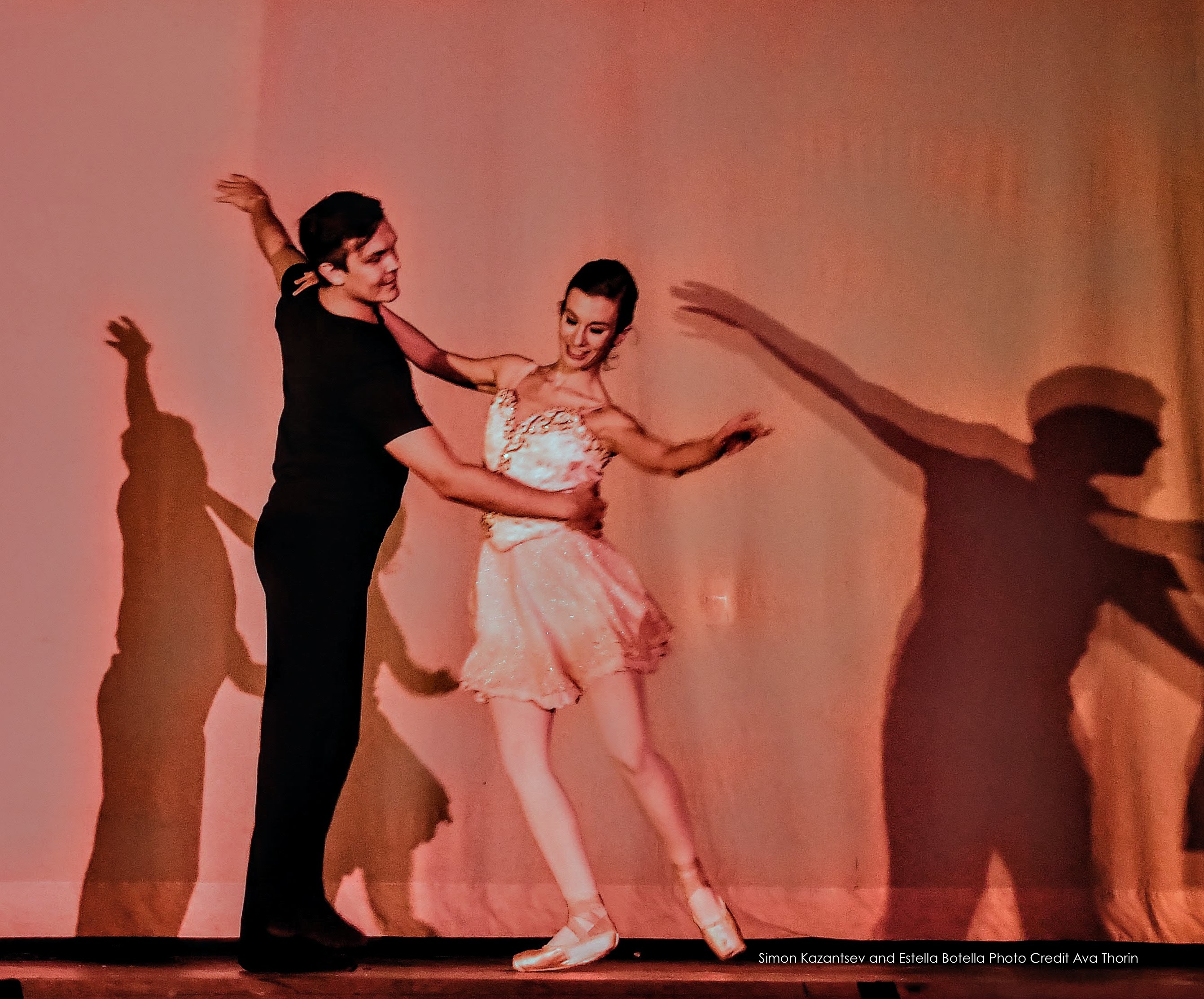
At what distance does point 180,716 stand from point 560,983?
133 centimetres

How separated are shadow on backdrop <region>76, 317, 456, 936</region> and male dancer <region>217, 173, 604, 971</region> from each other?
0.24 ft

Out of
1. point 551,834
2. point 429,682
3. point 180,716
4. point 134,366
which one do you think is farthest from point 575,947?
point 134,366

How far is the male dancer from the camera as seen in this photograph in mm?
3143

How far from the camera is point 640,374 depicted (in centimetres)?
338

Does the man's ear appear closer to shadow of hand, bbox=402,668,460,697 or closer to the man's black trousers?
the man's black trousers

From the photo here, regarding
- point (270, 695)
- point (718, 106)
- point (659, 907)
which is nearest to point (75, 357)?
point (270, 695)

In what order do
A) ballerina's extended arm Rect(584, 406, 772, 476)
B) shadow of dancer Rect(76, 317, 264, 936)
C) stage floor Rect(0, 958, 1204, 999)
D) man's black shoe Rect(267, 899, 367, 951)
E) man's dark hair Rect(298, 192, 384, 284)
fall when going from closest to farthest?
stage floor Rect(0, 958, 1204, 999)
man's black shoe Rect(267, 899, 367, 951)
shadow of dancer Rect(76, 317, 264, 936)
ballerina's extended arm Rect(584, 406, 772, 476)
man's dark hair Rect(298, 192, 384, 284)

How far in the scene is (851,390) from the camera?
343cm

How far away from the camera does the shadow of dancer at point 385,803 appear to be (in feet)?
10.4

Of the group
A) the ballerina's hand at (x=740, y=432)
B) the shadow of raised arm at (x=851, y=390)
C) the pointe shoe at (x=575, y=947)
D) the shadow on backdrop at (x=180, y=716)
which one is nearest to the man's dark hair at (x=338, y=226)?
the shadow on backdrop at (x=180, y=716)

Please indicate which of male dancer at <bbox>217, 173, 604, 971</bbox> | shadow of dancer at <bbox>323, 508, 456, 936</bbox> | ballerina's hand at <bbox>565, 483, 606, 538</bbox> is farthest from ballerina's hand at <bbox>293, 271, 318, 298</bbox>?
ballerina's hand at <bbox>565, 483, 606, 538</bbox>

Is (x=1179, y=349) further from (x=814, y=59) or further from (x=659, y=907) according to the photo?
(x=659, y=907)

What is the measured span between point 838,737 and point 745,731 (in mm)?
270

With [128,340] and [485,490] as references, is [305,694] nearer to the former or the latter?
[485,490]
